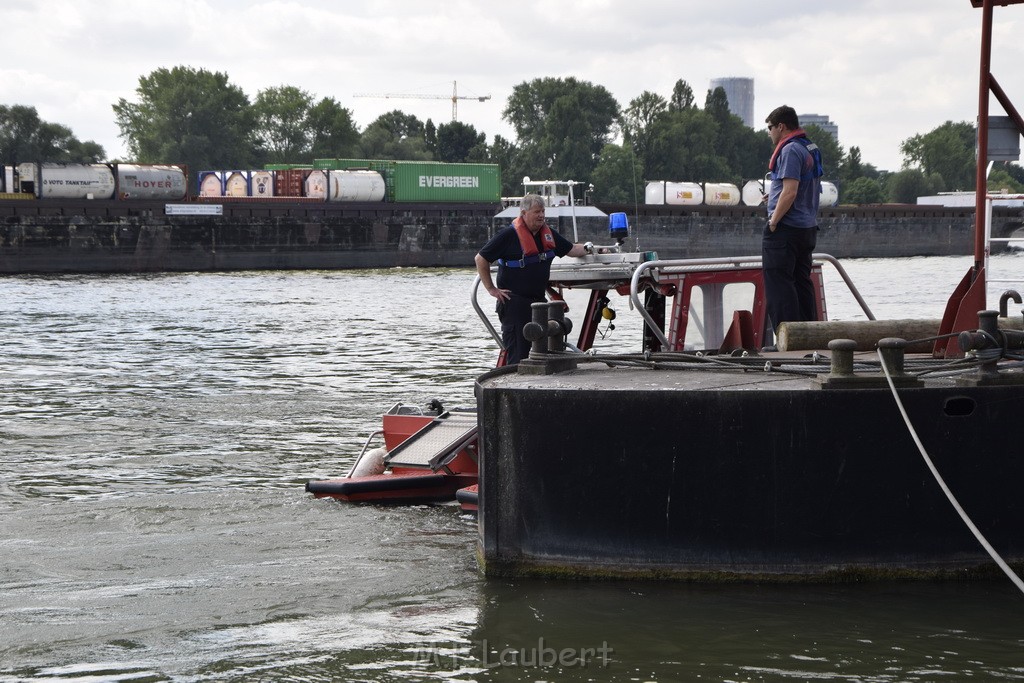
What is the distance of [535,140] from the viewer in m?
159

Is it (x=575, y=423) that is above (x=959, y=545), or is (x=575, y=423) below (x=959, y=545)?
above

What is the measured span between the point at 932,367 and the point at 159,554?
15.8ft

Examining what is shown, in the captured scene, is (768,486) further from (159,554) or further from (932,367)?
(159,554)

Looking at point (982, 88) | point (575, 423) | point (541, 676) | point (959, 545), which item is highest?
point (982, 88)

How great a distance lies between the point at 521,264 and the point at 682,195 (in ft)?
284

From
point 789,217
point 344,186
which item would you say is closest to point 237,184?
point 344,186

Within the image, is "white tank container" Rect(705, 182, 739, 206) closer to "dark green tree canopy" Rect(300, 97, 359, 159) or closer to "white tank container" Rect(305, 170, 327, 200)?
"white tank container" Rect(305, 170, 327, 200)

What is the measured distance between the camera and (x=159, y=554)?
8484mm

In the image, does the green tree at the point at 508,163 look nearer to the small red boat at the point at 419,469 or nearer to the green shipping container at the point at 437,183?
the green shipping container at the point at 437,183

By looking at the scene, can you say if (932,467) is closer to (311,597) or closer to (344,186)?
(311,597)

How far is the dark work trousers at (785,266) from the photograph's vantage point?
871cm

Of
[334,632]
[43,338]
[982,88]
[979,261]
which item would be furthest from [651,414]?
[43,338]

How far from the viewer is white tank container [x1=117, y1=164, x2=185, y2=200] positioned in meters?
75.0

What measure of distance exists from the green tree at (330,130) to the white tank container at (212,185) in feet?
201
